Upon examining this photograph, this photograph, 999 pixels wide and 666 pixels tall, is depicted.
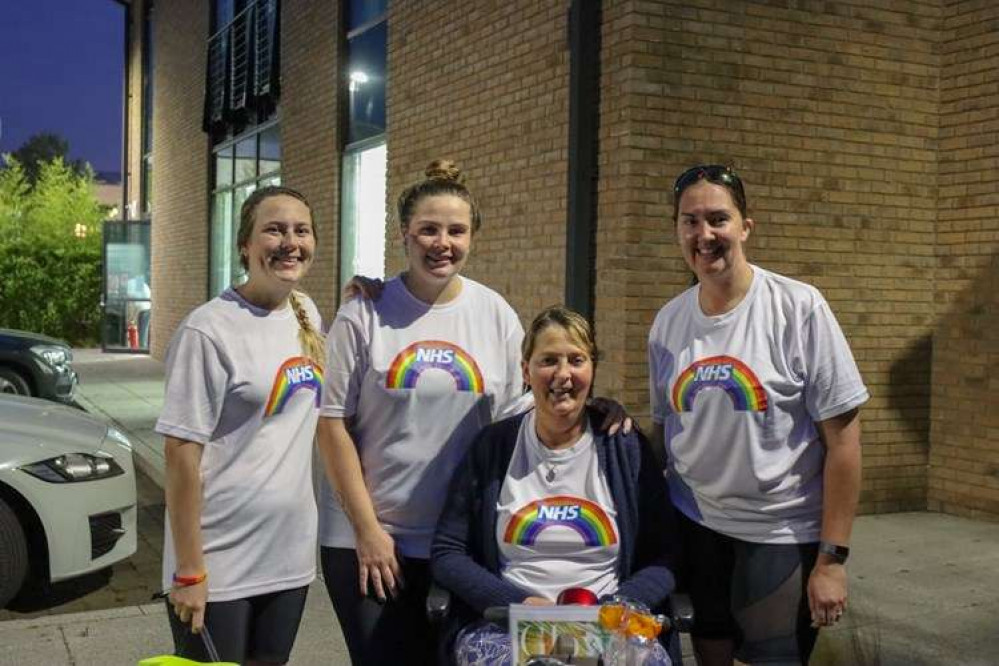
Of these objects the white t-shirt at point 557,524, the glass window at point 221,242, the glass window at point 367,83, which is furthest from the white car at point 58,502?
the glass window at point 221,242

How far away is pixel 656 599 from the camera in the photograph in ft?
9.24

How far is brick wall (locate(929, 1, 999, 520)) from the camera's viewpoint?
7145mm

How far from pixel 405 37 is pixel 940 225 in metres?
4.76

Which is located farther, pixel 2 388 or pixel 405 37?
pixel 2 388

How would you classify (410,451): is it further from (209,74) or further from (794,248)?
(209,74)

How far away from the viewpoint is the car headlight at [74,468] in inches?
207

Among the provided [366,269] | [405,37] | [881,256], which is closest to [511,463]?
[881,256]

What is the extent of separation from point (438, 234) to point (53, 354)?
957cm

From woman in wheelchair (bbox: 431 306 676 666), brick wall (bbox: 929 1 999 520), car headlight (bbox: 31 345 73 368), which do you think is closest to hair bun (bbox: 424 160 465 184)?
woman in wheelchair (bbox: 431 306 676 666)

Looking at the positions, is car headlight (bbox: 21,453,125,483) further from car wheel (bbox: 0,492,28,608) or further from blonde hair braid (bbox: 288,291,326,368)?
blonde hair braid (bbox: 288,291,326,368)

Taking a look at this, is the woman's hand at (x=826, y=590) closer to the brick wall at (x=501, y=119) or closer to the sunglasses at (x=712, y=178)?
the sunglasses at (x=712, y=178)

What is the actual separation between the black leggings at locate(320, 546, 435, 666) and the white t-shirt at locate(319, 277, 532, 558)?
5 centimetres

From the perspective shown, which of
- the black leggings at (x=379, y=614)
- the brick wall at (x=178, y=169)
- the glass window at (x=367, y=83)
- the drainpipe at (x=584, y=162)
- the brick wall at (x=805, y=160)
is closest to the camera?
the black leggings at (x=379, y=614)

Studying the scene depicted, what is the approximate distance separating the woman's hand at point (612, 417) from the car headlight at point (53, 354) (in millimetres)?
9482
